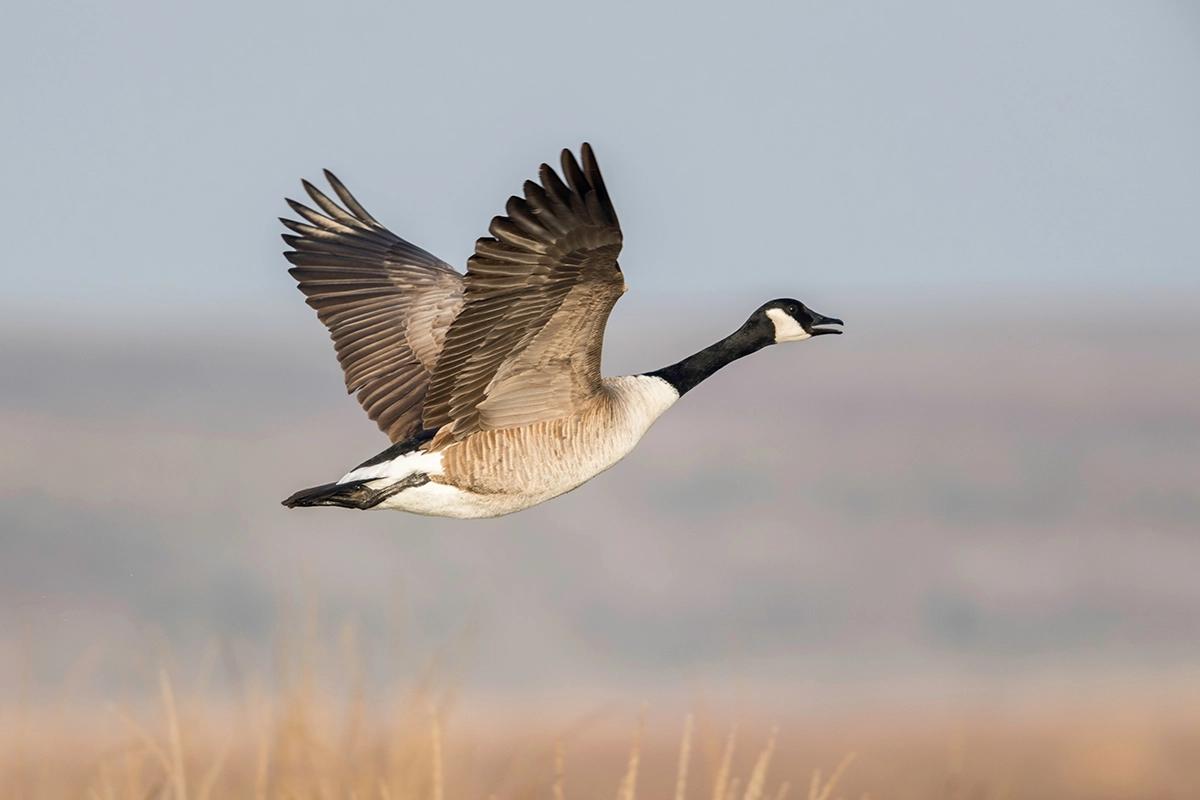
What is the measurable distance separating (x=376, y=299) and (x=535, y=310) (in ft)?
7.62

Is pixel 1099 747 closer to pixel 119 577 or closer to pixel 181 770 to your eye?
pixel 181 770

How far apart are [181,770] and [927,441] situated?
3412 cm

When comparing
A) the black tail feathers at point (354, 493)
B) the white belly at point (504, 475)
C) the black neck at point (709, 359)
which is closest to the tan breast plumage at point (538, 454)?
the white belly at point (504, 475)

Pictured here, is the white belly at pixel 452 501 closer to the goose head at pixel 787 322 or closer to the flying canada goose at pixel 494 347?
the flying canada goose at pixel 494 347

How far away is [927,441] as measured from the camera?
126 ft

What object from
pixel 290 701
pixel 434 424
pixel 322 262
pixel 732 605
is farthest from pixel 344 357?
pixel 732 605

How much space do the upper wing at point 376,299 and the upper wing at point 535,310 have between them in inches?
36.6

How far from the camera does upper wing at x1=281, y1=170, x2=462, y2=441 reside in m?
8.91

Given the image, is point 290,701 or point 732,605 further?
point 732,605

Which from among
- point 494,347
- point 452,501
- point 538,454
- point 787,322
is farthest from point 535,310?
point 787,322

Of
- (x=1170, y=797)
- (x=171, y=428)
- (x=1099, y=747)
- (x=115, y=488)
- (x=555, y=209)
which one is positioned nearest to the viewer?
(x=555, y=209)

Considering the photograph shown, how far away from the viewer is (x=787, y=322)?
897 centimetres

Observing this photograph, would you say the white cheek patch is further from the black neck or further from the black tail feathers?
the black tail feathers

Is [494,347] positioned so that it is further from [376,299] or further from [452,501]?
[376,299]
